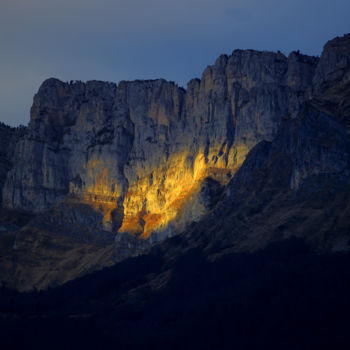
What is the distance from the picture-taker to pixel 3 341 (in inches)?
5787

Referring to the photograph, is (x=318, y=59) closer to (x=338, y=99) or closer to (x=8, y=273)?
(x=338, y=99)

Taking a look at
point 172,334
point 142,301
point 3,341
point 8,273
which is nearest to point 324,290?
point 172,334

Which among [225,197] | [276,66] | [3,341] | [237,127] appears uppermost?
[276,66]

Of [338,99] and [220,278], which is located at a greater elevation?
[338,99]

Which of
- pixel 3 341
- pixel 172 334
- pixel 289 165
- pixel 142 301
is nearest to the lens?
pixel 172 334

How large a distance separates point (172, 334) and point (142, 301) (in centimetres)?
2592

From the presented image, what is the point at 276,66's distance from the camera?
19762cm

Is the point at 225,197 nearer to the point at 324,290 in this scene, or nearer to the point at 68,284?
the point at 68,284

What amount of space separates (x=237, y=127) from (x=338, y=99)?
29.9m

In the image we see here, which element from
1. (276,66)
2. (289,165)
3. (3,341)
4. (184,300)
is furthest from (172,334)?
(276,66)

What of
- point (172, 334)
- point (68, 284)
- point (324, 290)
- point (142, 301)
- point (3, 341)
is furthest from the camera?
point (68, 284)

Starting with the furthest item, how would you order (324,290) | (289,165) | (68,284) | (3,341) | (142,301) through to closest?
(68,284), (289,165), (142,301), (3,341), (324,290)

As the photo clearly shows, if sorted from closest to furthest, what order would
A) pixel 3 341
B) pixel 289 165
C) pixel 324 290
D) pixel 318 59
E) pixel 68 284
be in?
1. pixel 324 290
2. pixel 3 341
3. pixel 289 165
4. pixel 68 284
5. pixel 318 59

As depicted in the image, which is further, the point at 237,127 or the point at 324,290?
the point at 237,127
